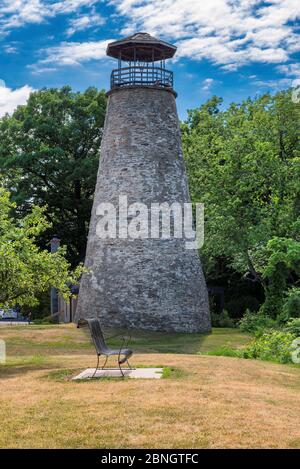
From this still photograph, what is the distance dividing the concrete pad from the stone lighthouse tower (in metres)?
17.2

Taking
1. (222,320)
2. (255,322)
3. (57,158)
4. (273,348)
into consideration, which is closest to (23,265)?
(273,348)

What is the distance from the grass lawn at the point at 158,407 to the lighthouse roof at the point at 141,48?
21981mm

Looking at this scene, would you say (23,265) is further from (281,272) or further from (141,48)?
(141,48)

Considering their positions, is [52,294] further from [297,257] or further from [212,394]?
[212,394]

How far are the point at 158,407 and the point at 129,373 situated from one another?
3.90 metres

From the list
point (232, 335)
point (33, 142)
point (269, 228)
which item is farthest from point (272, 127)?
point (33, 142)

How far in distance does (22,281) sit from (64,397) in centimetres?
616

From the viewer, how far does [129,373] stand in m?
14.6

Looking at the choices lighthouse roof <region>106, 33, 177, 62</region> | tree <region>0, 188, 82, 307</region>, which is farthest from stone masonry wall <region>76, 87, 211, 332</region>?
tree <region>0, 188, 82, 307</region>

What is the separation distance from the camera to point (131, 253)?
3284 centimetres

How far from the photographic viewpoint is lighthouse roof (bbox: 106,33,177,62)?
35.0 metres

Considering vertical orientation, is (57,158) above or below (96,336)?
above

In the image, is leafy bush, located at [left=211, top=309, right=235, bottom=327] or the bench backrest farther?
leafy bush, located at [left=211, top=309, right=235, bottom=327]

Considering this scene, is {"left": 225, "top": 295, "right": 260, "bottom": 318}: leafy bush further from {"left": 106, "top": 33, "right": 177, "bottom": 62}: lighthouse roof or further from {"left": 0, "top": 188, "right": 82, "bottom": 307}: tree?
{"left": 0, "top": 188, "right": 82, "bottom": 307}: tree
